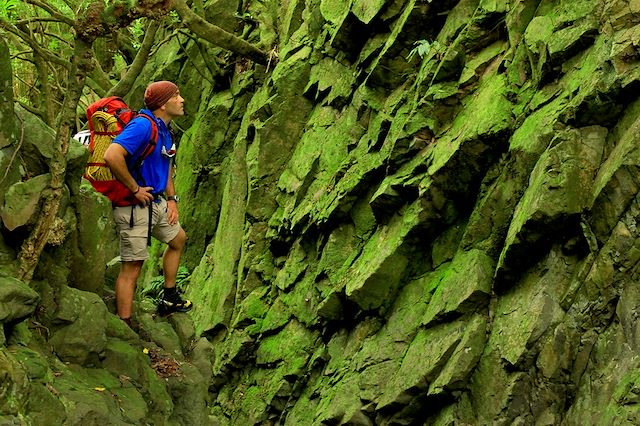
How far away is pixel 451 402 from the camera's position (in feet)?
29.0

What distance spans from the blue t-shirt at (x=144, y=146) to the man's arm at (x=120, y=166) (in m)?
0.08

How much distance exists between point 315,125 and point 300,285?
3509 mm

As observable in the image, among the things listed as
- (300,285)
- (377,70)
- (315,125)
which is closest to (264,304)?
(300,285)

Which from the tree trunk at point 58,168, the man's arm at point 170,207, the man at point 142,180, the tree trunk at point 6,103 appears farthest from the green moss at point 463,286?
the tree trunk at point 6,103

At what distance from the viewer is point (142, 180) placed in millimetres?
9359

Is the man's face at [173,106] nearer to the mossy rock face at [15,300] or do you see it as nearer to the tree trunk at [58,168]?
the tree trunk at [58,168]

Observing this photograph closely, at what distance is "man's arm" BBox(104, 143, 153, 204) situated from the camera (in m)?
8.72

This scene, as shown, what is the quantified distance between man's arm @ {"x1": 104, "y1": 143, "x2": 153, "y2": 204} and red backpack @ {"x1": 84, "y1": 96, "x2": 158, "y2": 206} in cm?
17

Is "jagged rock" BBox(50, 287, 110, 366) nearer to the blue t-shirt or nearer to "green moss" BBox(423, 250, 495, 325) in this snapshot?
the blue t-shirt

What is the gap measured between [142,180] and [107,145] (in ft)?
2.12

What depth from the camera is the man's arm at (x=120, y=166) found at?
8.72m

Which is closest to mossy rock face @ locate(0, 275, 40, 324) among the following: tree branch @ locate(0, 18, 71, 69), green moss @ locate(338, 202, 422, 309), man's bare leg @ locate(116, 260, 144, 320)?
man's bare leg @ locate(116, 260, 144, 320)

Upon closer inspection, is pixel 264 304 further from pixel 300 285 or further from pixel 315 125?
pixel 315 125

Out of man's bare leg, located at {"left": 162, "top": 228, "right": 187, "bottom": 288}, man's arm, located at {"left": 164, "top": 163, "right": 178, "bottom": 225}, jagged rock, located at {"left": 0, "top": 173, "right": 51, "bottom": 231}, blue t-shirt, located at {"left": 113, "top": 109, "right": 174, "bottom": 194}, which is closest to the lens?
jagged rock, located at {"left": 0, "top": 173, "right": 51, "bottom": 231}
